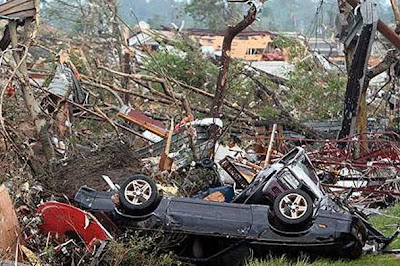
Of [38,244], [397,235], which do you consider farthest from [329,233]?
[38,244]

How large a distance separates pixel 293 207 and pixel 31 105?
146 inches

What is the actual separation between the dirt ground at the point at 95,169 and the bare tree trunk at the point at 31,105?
40 centimetres

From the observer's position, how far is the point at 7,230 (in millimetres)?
5906

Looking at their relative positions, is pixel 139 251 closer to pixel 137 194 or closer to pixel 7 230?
pixel 137 194

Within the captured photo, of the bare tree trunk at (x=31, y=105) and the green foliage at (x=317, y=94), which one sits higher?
the bare tree trunk at (x=31, y=105)

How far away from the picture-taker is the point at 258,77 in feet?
50.0

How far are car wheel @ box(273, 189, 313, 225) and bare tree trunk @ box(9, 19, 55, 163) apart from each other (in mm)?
3210

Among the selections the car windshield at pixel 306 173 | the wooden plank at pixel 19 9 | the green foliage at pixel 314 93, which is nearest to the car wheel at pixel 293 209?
the car windshield at pixel 306 173

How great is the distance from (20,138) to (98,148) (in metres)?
0.93

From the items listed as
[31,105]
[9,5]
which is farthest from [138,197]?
[9,5]

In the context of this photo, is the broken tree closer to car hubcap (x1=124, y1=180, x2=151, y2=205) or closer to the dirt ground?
the dirt ground

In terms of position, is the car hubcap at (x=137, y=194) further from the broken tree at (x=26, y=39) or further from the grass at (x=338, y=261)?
the broken tree at (x=26, y=39)

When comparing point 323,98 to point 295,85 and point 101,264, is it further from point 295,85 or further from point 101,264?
point 101,264

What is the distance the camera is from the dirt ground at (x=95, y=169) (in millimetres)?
7336
